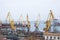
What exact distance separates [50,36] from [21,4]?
50cm

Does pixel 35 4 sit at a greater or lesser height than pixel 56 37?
greater

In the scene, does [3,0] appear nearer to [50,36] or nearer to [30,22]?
[30,22]

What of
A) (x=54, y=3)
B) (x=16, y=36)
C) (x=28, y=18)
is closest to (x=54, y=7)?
(x=54, y=3)

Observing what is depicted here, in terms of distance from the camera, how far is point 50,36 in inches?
57.9

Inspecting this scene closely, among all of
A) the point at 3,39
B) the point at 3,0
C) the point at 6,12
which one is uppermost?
the point at 3,0

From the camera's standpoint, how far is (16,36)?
4.99ft

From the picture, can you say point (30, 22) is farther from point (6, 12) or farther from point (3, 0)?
point (3, 0)

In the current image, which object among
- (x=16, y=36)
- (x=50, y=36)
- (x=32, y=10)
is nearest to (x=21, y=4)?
(x=32, y=10)

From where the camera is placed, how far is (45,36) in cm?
148

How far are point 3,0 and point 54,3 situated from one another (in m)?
0.60

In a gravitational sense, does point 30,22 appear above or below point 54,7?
below

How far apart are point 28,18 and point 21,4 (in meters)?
0.19

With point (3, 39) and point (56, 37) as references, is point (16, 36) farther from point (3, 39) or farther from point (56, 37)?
point (56, 37)

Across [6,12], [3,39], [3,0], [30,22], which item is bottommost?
[3,39]
